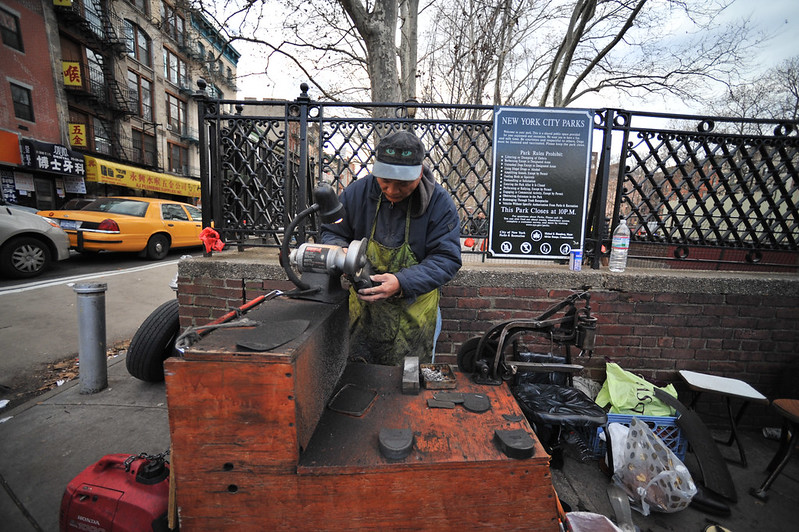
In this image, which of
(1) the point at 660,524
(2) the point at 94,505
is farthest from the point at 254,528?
(1) the point at 660,524

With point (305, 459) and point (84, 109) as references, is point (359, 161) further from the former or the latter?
point (84, 109)

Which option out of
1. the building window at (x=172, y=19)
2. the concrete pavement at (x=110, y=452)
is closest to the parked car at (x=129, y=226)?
the building window at (x=172, y=19)

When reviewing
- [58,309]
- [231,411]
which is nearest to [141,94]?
[58,309]

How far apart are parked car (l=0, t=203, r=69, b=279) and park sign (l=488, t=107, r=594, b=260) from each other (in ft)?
28.9

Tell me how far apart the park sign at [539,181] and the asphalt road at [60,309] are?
3976 mm

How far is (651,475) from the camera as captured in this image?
208 centimetres

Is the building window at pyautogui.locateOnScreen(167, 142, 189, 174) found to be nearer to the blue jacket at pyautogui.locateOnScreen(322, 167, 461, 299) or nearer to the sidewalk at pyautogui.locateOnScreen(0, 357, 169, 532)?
the sidewalk at pyautogui.locateOnScreen(0, 357, 169, 532)

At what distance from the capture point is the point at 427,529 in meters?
1.12

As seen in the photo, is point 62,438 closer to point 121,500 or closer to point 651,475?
point 121,500

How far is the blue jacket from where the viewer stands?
196 centimetres

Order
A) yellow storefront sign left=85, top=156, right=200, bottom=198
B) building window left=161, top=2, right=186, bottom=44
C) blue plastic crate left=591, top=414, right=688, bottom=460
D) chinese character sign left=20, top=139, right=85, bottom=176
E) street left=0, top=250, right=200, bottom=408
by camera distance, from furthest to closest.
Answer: yellow storefront sign left=85, top=156, right=200, bottom=198
chinese character sign left=20, top=139, right=85, bottom=176
building window left=161, top=2, right=186, bottom=44
street left=0, top=250, right=200, bottom=408
blue plastic crate left=591, top=414, right=688, bottom=460

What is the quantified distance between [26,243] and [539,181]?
9.34m

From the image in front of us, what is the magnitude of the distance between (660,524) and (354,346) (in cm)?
216

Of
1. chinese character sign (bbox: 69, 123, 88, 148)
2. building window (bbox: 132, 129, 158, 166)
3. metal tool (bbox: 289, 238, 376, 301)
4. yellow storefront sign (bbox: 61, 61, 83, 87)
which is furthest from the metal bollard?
building window (bbox: 132, 129, 158, 166)
